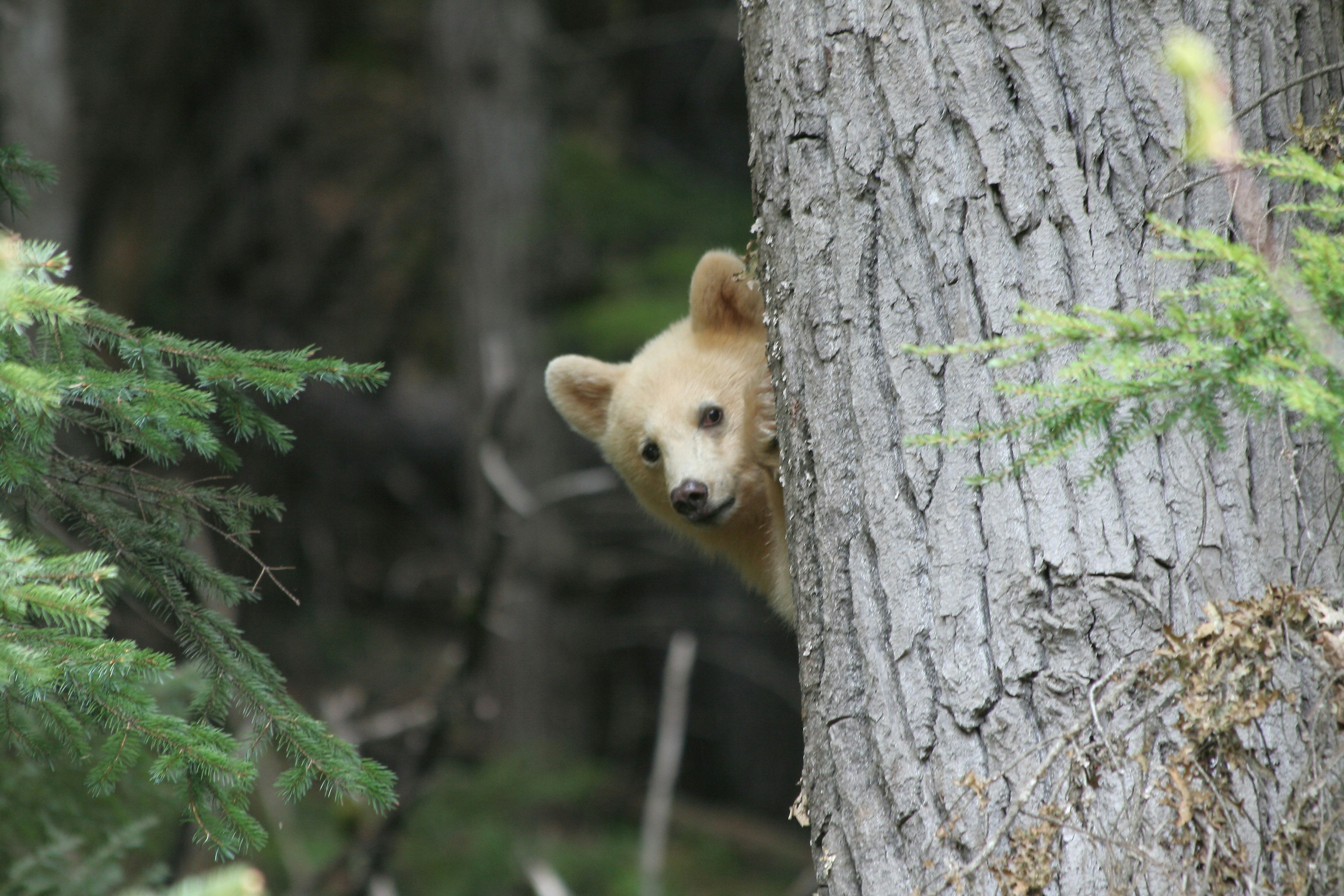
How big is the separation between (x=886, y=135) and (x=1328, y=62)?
868 millimetres

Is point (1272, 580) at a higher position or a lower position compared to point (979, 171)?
lower

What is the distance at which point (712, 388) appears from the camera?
382 cm

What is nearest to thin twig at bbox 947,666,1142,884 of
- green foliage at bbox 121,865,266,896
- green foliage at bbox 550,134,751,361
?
green foliage at bbox 121,865,266,896

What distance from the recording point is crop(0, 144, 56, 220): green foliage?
261cm

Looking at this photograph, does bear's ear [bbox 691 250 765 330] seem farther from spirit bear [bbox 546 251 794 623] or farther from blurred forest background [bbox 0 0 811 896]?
blurred forest background [bbox 0 0 811 896]

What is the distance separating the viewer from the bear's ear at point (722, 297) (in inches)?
147

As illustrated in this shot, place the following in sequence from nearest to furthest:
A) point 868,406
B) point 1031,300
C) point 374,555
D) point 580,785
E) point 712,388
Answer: point 1031,300 → point 868,406 → point 712,388 → point 580,785 → point 374,555

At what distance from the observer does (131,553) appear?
2.32 m

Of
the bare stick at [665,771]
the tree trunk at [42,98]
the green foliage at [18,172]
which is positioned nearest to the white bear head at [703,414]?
the bare stick at [665,771]

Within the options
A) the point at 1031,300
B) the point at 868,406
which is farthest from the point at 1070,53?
the point at 868,406

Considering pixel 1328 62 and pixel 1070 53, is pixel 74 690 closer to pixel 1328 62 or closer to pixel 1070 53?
pixel 1070 53

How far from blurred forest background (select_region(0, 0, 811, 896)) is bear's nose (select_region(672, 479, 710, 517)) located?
7.05ft

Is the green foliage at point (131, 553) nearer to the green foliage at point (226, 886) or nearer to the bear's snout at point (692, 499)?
the green foliage at point (226, 886)

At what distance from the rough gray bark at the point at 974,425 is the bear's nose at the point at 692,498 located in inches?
43.5
